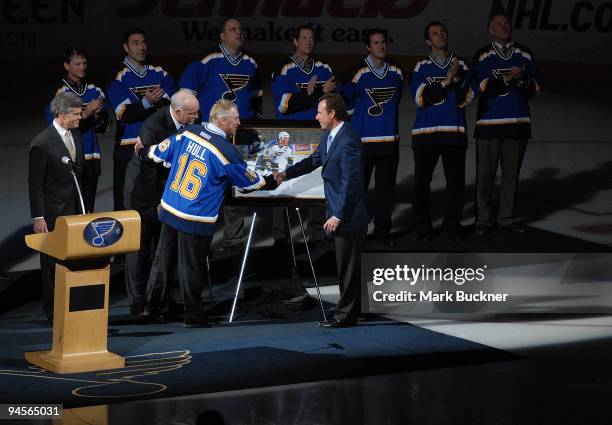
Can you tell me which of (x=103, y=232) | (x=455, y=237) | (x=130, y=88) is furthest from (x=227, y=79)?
(x=103, y=232)

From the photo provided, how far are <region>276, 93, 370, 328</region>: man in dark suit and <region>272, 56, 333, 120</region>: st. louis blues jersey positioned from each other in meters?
1.76

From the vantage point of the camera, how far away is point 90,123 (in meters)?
10.3

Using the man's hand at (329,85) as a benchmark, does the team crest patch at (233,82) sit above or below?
above

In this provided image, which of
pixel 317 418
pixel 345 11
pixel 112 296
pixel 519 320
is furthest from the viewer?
pixel 345 11

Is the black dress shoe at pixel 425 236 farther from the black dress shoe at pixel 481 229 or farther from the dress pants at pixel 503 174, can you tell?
the dress pants at pixel 503 174

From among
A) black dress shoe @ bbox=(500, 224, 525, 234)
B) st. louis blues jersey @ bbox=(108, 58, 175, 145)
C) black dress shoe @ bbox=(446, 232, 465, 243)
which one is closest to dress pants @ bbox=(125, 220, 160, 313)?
st. louis blues jersey @ bbox=(108, 58, 175, 145)

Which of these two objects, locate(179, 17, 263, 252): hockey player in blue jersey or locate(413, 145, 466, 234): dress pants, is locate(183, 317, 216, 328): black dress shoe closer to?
locate(179, 17, 263, 252): hockey player in blue jersey

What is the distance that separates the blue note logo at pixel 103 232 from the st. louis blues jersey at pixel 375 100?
155 inches

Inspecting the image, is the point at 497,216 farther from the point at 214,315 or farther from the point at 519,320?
the point at 214,315

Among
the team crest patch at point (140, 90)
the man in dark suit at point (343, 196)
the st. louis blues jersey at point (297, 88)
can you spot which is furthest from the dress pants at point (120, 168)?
the man in dark suit at point (343, 196)

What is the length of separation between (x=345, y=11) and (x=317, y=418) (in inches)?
316

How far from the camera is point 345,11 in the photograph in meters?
Result: 13.6

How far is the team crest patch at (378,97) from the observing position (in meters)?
10.9

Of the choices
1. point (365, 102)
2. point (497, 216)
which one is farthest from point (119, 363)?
point (497, 216)
